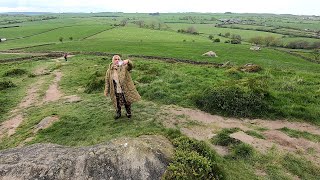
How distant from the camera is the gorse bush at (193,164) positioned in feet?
22.0

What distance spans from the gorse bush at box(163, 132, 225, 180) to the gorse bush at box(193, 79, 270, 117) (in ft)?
18.2

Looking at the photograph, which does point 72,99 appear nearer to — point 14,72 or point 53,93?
point 53,93

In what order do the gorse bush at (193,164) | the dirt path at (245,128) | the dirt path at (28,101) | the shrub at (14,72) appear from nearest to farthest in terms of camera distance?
the gorse bush at (193,164)
the dirt path at (245,128)
the dirt path at (28,101)
the shrub at (14,72)

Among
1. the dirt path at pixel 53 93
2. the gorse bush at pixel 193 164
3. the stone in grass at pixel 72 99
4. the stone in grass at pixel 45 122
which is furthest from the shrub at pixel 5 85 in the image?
the gorse bush at pixel 193 164

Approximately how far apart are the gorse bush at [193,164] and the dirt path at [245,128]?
6.07ft

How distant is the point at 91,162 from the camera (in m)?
6.84

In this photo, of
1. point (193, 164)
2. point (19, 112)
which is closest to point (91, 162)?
point (193, 164)

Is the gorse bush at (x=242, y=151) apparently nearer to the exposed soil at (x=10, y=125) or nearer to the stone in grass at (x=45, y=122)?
the stone in grass at (x=45, y=122)

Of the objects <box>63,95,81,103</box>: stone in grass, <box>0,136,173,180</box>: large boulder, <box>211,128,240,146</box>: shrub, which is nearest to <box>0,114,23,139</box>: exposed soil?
<box>63,95,81,103</box>: stone in grass

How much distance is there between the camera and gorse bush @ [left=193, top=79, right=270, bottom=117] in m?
13.3

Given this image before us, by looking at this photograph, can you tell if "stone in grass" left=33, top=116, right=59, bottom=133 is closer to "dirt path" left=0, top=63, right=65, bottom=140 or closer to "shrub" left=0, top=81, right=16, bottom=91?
"dirt path" left=0, top=63, right=65, bottom=140

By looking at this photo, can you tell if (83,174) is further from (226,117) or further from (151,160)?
(226,117)

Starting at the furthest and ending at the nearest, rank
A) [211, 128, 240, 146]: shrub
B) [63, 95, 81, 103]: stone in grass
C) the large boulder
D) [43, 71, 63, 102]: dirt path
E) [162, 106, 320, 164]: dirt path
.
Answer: [43, 71, 63, 102]: dirt path, [63, 95, 81, 103]: stone in grass, [211, 128, 240, 146]: shrub, [162, 106, 320, 164]: dirt path, the large boulder

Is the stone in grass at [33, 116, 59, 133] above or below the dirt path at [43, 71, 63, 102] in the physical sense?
above
